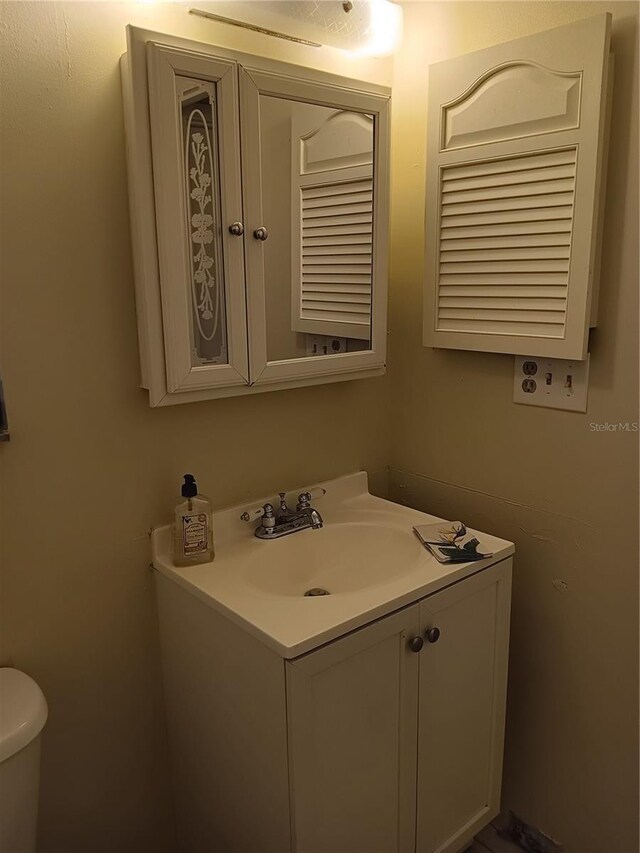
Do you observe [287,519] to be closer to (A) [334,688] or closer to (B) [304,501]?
(B) [304,501]

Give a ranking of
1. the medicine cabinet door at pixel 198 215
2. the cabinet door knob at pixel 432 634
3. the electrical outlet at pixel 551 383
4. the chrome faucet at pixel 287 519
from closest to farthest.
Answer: the medicine cabinet door at pixel 198 215 → the cabinet door knob at pixel 432 634 → the electrical outlet at pixel 551 383 → the chrome faucet at pixel 287 519

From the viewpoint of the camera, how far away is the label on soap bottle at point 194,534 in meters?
1.33

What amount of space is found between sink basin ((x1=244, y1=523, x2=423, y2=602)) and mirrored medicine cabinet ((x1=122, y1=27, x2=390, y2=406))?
1.16 feet

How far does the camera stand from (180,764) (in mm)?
1446

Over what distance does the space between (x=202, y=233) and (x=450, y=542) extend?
80 cm

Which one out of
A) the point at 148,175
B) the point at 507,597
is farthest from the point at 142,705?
the point at 148,175

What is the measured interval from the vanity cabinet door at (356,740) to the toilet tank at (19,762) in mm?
424

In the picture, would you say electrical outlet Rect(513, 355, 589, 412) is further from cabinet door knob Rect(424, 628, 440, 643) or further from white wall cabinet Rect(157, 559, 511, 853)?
cabinet door knob Rect(424, 628, 440, 643)

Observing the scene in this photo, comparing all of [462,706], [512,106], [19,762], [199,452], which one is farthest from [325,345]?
[19,762]

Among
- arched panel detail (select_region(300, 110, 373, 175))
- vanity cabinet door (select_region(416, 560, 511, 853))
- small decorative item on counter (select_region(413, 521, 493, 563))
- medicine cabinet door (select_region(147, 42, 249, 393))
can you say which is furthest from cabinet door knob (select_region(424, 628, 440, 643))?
arched panel detail (select_region(300, 110, 373, 175))

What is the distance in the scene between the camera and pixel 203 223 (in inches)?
48.8

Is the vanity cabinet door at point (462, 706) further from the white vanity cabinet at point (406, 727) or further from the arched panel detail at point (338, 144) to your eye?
the arched panel detail at point (338, 144)

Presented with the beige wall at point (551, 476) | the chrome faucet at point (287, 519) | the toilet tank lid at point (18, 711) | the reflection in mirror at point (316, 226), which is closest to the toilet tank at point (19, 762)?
the toilet tank lid at point (18, 711)

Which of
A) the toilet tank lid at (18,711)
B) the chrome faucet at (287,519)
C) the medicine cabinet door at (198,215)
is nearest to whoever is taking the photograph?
the toilet tank lid at (18,711)
